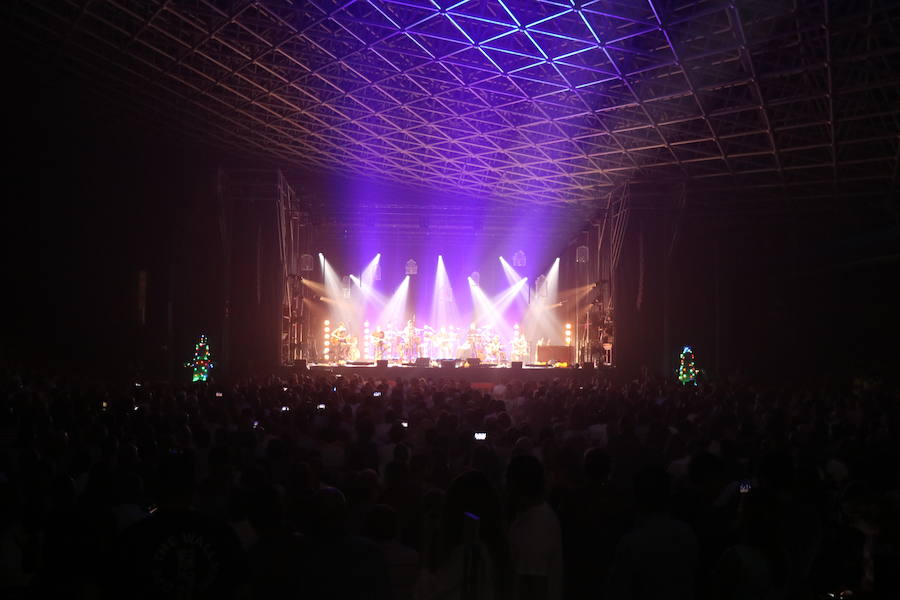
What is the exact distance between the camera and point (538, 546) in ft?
12.6

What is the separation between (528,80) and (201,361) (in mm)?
15109

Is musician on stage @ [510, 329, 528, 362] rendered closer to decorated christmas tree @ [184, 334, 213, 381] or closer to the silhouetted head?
decorated christmas tree @ [184, 334, 213, 381]

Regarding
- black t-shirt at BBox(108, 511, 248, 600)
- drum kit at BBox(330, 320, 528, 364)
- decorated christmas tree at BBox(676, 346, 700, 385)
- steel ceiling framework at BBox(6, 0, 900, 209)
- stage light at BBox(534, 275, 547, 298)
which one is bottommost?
black t-shirt at BBox(108, 511, 248, 600)

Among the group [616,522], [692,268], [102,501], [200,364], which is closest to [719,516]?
[616,522]

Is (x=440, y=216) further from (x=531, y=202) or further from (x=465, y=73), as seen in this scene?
(x=465, y=73)

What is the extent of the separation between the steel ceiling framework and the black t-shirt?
14.3m

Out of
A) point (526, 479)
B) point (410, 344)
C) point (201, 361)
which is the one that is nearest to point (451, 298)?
point (410, 344)

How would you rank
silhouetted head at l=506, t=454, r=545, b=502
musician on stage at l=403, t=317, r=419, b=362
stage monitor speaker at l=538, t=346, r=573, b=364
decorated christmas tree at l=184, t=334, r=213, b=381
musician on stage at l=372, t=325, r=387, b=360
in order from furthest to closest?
musician on stage at l=403, t=317, r=419, b=362 < musician on stage at l=372, t=325, r=387, b=360 < stage monitor speaker at l=538, t=346, r=573, b=364 < decorated christmas tree at l=184, t=334, r=213, b=381 < silhouetted head at l=506, t=454, r=545, b=502

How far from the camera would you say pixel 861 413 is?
1178 cm

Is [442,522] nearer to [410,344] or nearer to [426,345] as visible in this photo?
[410,344]

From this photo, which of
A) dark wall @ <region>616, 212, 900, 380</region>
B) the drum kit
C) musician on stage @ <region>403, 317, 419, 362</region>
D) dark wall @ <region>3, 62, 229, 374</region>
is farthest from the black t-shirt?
musician on stage @ <region>403, 317, 419, 362</region>

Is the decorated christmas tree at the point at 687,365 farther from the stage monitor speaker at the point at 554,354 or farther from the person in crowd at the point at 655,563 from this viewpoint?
the person in crowd at the point at 655,563

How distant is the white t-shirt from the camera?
12.5ft

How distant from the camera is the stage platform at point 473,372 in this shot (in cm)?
2758
